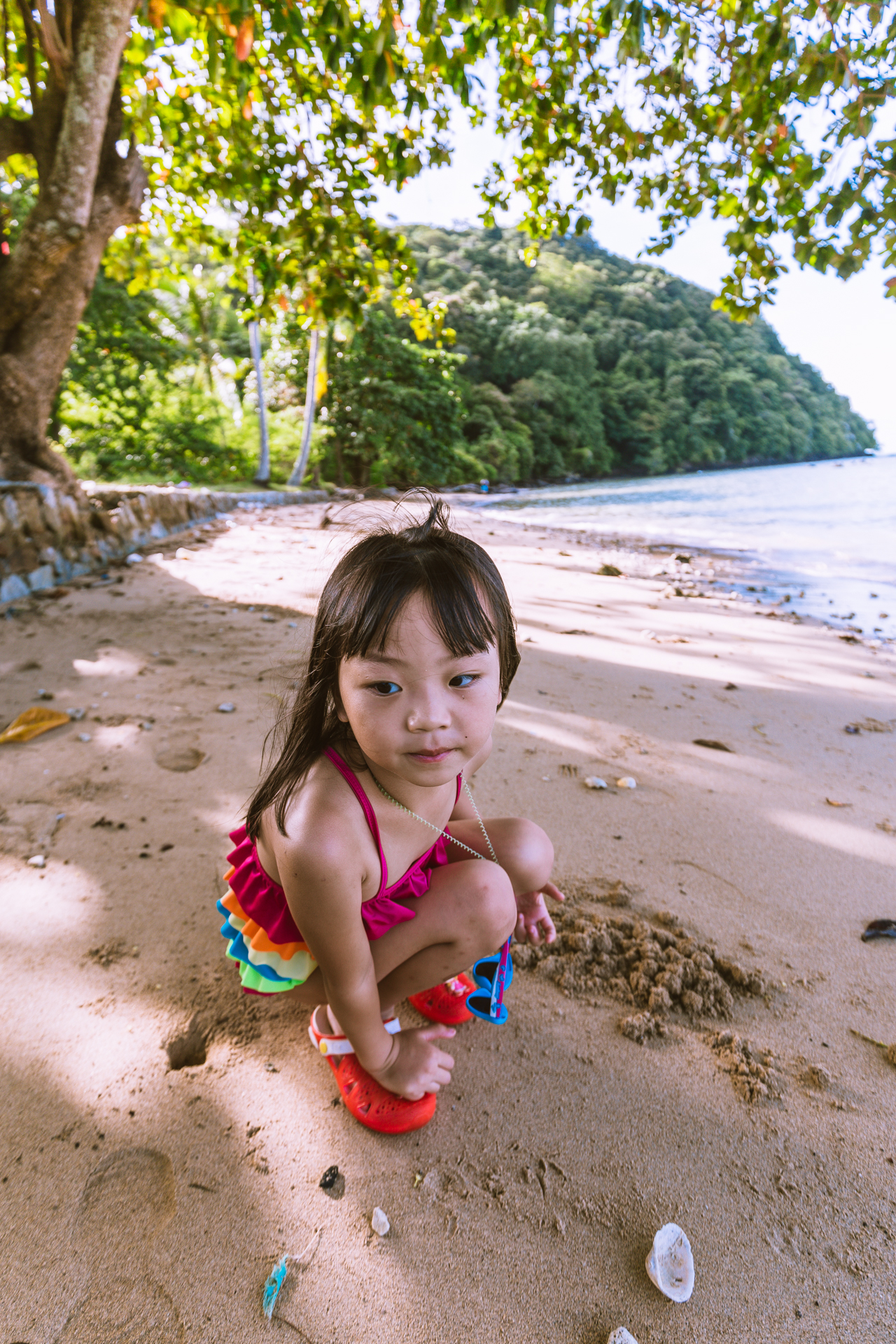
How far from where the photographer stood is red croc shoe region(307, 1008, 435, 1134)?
1.36 metres

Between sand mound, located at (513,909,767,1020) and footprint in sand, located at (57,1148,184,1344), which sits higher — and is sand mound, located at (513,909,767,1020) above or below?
above

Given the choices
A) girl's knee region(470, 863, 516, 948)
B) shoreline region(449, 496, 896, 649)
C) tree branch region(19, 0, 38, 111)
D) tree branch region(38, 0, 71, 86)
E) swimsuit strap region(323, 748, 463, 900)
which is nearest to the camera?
swimsuit strap region(323, 748, 463, 900)

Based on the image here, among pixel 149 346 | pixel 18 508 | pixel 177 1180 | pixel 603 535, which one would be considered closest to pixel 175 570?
pixel 18 508

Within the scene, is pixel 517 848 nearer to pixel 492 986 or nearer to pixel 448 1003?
pixel 492 986

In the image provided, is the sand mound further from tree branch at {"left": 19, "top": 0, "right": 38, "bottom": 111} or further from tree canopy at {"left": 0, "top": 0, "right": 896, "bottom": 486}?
tree branch at {"left": 19, "top": 0, "right": 38, "bottom": 111}

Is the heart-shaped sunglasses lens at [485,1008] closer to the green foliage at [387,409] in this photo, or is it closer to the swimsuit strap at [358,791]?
the swimsuit strap at [358,791]

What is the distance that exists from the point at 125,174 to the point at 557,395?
104 feet

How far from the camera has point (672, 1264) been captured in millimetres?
1113

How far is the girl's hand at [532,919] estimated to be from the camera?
1.73 meters

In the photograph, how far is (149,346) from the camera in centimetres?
1634

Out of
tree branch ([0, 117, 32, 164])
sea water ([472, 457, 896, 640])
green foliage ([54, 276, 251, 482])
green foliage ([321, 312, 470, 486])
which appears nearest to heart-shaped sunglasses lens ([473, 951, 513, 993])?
sea water ([472, 457, 896, 640])

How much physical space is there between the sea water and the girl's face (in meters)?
5.58

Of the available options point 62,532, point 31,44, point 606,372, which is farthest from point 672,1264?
point 606,372

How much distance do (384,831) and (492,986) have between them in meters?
0.47
